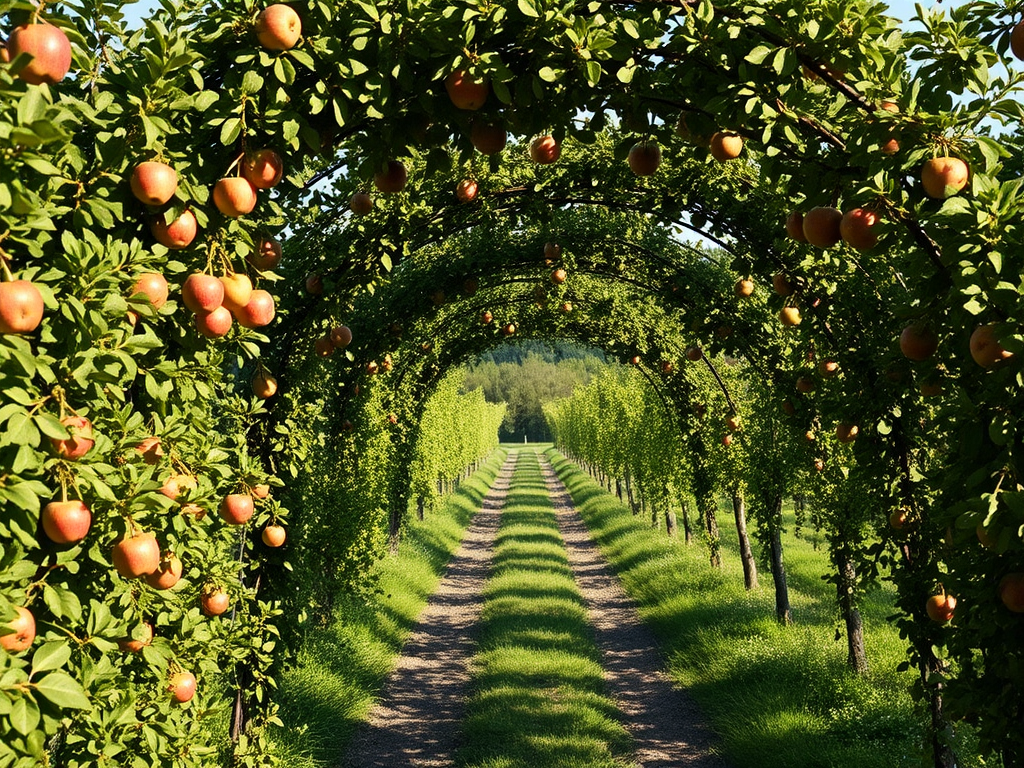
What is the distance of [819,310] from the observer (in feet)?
17.9

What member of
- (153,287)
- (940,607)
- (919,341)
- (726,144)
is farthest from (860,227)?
(940,607)

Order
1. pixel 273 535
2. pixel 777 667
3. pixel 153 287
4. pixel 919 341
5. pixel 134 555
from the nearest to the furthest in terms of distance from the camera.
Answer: pixel 134 555
pixel 153 287
pixel 919 341
pixel 273 535
pixel 777 667

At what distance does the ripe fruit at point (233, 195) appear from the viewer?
246 cm

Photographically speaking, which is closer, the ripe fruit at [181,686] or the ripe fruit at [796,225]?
the ripe fruit at [181,686]

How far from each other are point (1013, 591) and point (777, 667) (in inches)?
253

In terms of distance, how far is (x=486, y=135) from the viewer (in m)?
2.94

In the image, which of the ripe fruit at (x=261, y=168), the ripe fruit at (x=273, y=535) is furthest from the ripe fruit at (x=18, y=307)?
the ripe fruit at (x=273, y=535)

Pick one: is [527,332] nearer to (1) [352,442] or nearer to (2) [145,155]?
(1) [352,442]

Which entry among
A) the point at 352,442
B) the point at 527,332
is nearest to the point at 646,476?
the point at 527,332

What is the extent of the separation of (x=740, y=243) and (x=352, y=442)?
5.51 metres

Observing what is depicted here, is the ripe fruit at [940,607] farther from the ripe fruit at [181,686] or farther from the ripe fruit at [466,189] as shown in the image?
the ripe fruit at [466,189]

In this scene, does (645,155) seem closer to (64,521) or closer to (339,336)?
(64,521)

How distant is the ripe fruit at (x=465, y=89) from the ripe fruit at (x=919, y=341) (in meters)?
1.75

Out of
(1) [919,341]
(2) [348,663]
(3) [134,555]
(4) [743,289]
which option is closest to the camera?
(3) [134,555]
